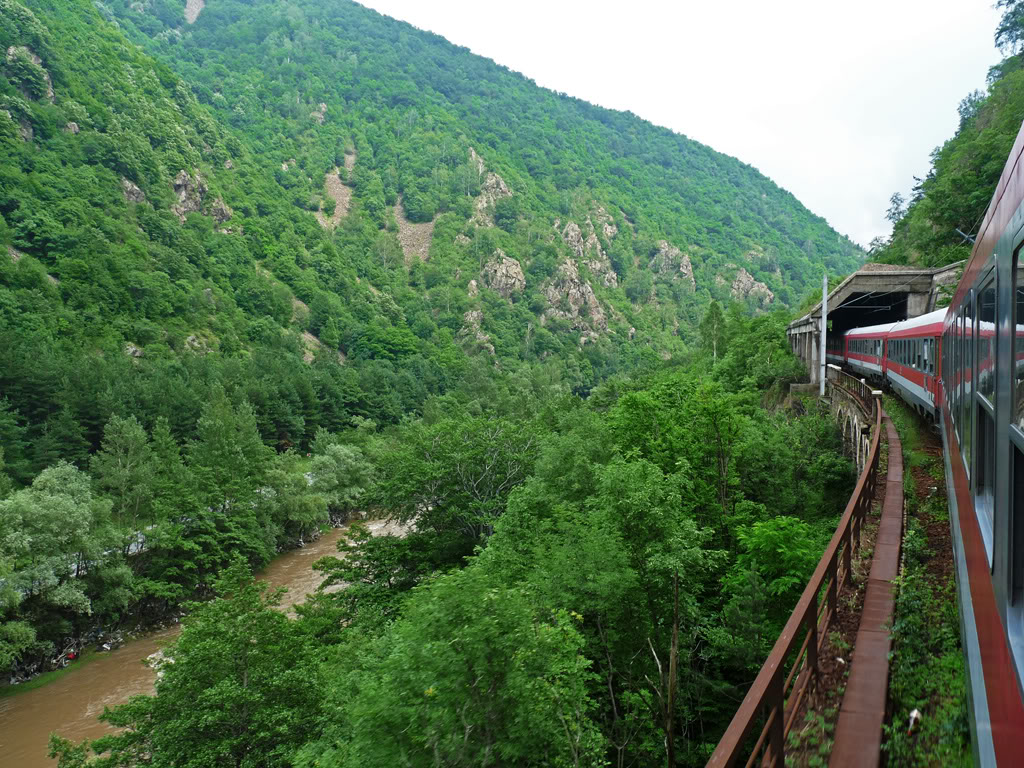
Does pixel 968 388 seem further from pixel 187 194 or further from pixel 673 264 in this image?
pixel 673 264

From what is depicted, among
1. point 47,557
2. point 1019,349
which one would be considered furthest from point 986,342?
point 47,557

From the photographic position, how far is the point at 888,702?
4102 mm

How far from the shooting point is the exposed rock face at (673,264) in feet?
623

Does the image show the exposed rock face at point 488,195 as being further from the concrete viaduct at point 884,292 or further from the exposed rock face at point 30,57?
the concrete viaduct at point 884,292

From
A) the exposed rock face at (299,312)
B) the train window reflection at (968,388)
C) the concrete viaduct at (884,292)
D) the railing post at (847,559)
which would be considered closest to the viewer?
the train window reflection at (968,388)

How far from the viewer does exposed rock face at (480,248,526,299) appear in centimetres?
15300

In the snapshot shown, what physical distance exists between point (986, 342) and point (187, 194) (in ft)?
422

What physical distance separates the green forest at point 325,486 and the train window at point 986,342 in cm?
683

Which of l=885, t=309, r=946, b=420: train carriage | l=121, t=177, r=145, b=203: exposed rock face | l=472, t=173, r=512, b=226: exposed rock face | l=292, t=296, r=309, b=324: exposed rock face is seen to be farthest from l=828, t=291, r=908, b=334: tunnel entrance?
l=472, t=173, r=512, b=226: exposed rock face

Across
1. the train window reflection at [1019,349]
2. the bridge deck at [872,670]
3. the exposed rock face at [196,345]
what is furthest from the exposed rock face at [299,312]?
the train window reflection at [1019,349]

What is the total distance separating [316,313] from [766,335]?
3541 inches

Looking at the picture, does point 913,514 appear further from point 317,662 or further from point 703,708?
point 317,662

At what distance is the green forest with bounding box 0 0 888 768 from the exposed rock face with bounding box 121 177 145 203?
2.64 ft

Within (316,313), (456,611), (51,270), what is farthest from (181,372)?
(456,611)
